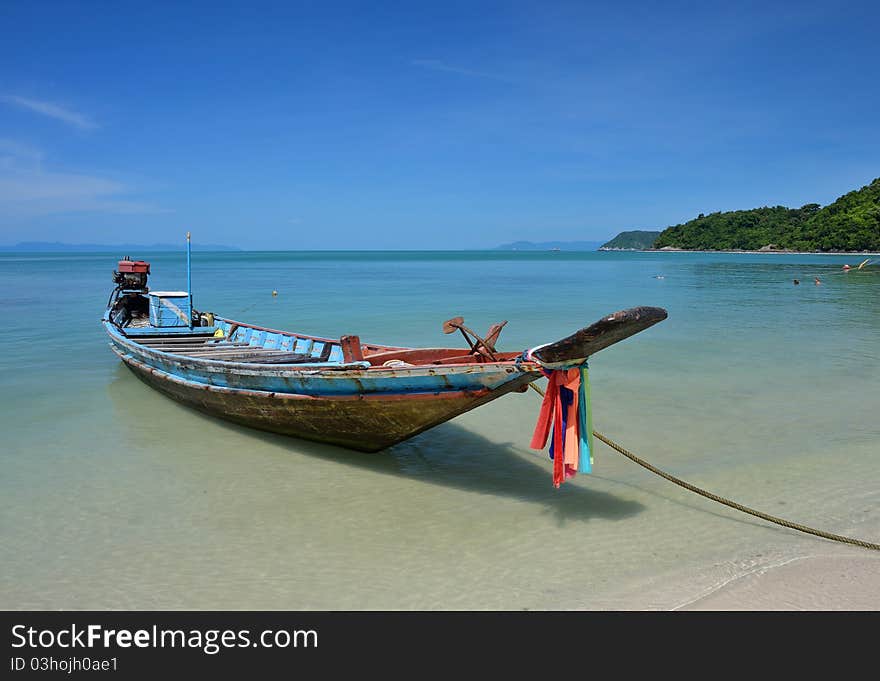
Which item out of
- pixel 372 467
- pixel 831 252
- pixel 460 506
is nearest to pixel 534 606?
pixel 460 506

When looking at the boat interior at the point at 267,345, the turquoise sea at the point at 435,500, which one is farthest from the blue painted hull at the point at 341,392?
the turquoise sea at the point at 435,500

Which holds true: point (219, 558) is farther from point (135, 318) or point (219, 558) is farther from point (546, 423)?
point (135, 318)

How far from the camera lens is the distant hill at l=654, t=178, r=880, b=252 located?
94812mm

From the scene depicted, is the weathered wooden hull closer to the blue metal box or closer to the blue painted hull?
the blue painted hull

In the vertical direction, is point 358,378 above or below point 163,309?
below

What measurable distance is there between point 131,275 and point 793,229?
139247mm

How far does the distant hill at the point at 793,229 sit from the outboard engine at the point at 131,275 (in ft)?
351

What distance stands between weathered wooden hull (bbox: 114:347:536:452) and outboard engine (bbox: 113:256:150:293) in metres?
7.60

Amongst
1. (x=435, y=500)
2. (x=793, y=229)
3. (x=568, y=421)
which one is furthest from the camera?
(x=793, y=229)

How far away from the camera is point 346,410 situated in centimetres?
688

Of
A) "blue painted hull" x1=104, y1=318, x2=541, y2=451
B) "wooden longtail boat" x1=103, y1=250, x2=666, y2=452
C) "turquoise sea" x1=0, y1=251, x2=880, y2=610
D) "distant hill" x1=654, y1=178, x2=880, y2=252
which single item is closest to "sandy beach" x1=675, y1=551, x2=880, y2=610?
"turquoise sea" x1=0, y1=251, x2=880, y2=610

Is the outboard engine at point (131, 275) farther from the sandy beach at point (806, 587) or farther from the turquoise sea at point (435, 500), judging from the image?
the sandy beach at point (806, 587)

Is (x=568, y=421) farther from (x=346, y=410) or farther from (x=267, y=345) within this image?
(x=267, y=345)

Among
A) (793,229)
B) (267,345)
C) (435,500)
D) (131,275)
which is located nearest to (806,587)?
(435,500)
